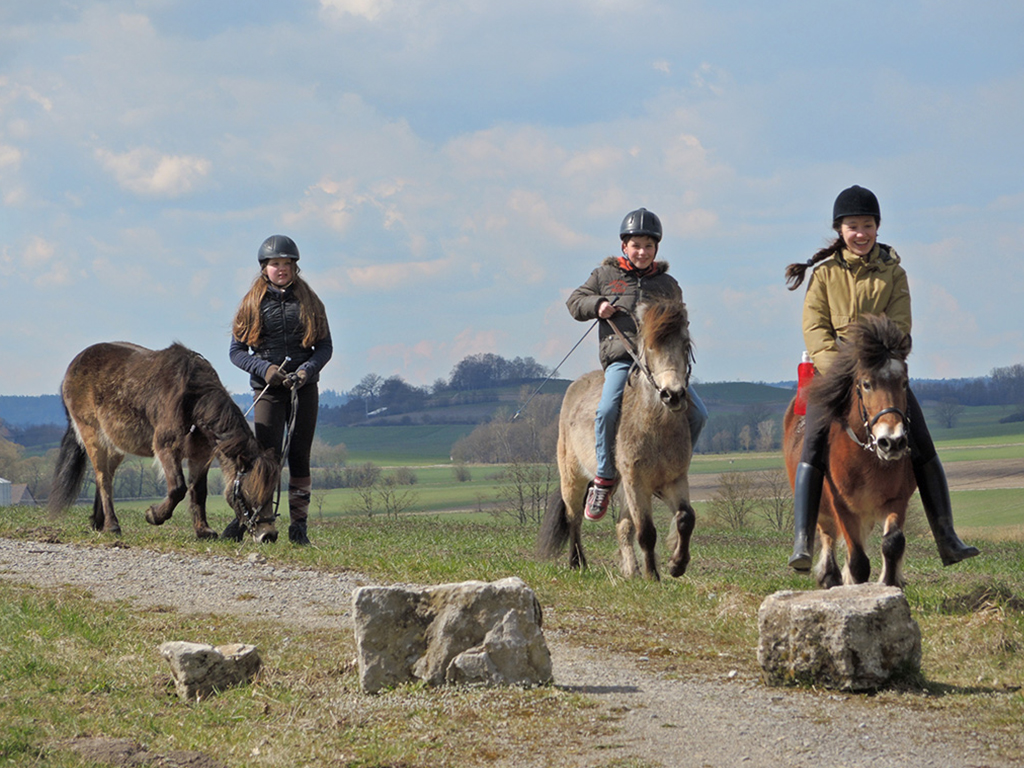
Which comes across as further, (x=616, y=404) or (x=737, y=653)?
(x=616, y=404)

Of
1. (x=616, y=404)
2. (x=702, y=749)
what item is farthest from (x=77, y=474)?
(x=702, y=749)

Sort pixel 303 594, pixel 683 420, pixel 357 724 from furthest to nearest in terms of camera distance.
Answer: pixel 683 420 < pixel 303 594 < pixel 357 724

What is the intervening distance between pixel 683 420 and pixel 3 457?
198ft

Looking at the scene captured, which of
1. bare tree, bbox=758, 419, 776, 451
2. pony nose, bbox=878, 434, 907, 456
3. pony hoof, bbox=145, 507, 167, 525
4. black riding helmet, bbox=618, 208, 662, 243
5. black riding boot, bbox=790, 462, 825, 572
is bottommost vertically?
bare tree, bbox=758, 419, 776, 451

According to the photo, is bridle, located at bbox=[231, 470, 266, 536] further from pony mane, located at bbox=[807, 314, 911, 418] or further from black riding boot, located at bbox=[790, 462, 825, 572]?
pony mane, located at bbox=[807, 314, 911, 418]

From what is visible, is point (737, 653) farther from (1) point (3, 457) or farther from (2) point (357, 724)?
(1) point (3, 457)

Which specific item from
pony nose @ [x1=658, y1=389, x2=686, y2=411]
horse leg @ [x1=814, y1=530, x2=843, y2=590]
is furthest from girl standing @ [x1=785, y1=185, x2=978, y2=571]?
pony nose @ [x1=658, y1=389, x2=686, y2=411]

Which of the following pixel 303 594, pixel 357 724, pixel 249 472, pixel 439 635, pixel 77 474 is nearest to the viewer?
pixel 357 724

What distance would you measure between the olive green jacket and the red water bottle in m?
0.47

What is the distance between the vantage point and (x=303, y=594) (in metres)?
8.18

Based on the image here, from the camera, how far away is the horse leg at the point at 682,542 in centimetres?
845

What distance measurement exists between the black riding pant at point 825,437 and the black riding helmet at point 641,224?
231 centimetres

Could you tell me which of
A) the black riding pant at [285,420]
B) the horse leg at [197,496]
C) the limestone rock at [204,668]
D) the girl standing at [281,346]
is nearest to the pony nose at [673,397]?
the limestone rock at [204,668]

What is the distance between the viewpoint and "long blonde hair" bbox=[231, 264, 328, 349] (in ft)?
37.8
